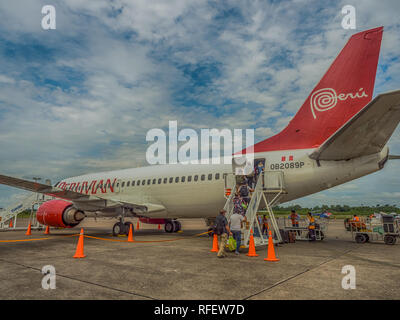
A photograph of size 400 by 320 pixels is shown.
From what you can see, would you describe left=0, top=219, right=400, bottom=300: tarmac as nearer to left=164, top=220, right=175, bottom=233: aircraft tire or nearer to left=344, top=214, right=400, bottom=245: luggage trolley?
left=344, top=214, right=400, bottom=245: luggage trolley

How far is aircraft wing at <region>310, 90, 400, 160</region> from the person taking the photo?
6.32 m

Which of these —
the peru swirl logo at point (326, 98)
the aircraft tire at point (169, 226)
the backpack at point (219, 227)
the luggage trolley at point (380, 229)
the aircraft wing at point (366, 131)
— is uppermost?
the peru swirl logo at point (326, 98)

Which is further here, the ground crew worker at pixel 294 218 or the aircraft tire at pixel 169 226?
the aircraft tire at pixel 169 226

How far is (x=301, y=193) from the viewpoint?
10.5 meters

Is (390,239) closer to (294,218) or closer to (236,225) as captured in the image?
(294,218)

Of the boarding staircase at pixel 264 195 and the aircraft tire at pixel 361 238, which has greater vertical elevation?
the boarding staircase at pixel 264 195

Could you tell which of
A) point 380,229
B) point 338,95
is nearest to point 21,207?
point 338,95

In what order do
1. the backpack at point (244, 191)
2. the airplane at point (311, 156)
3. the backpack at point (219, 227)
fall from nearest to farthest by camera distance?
the backpack at point (219, 227) < the airplane at point (311, 156) < the backpack at point (244, 191)

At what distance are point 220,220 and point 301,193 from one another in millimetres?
4352

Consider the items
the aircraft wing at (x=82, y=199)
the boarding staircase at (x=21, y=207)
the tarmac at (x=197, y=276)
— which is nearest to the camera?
the tarmac at (x=197, y=276)

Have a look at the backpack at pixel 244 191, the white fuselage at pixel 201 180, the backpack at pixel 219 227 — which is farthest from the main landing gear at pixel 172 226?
the backpack at pixel 219 227

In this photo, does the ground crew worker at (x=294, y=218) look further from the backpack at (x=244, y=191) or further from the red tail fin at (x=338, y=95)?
the red tail fin at (x=338, y=95)

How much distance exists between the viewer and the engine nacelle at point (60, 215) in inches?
540

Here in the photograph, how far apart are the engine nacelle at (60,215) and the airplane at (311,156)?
47 mm
